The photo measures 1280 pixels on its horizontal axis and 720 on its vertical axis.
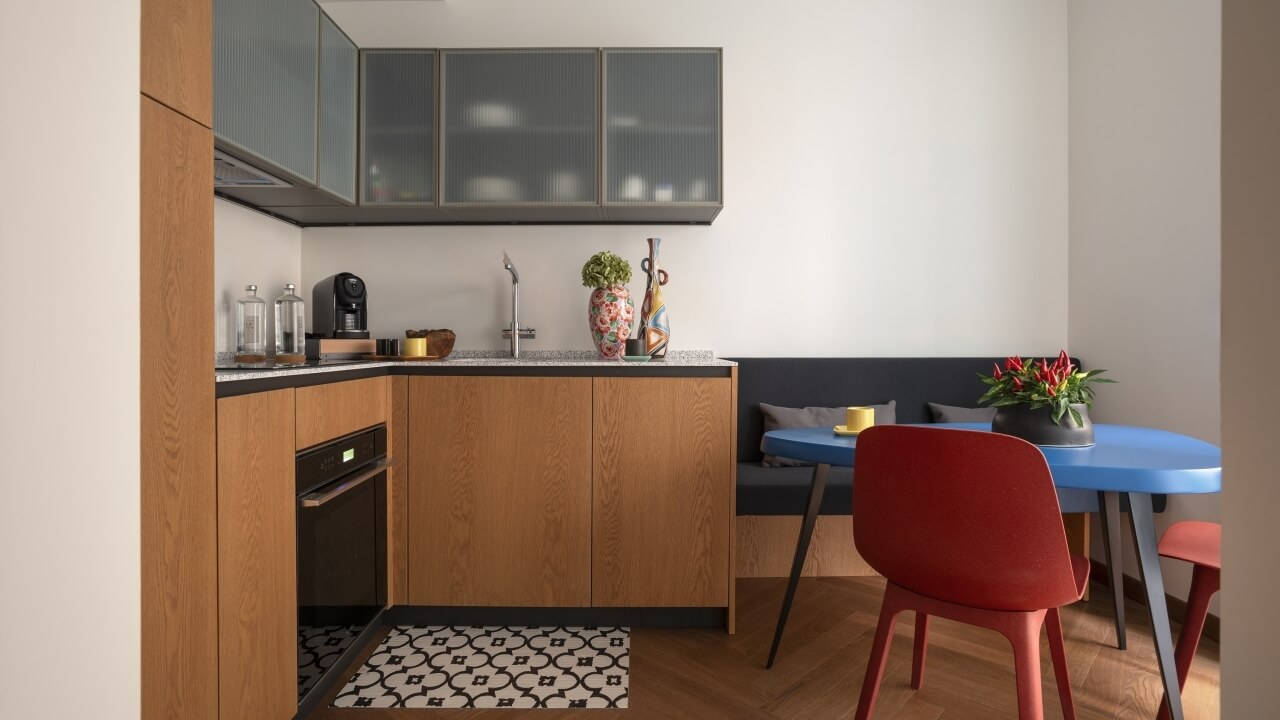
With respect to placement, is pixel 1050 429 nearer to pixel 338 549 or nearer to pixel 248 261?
pixel 338 549

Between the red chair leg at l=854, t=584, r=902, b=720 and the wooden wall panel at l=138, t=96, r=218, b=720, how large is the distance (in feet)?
4.59

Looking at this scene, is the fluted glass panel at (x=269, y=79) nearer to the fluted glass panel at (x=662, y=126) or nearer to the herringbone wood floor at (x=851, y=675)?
the fluted glass panel at (x=662, y=126)

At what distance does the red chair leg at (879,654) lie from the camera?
5.07ft

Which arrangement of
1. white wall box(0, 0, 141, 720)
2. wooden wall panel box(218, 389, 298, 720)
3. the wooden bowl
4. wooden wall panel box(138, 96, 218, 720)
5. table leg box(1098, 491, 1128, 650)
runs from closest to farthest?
white wall box(0, 0, 141, 720), wooden wall panel box(138, 96, 218, 720), wooden wall panel box(218, 389, 298, 720), table leg box(1098, 491, 1128, 650), the wooden bowl


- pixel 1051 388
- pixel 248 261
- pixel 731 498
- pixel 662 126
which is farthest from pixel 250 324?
pixel 1051 388

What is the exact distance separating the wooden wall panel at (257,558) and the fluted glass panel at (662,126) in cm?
161

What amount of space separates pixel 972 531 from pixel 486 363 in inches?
64.4

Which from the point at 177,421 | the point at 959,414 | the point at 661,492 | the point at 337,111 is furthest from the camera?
the point at 959,414

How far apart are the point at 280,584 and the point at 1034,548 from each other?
168 centimetres

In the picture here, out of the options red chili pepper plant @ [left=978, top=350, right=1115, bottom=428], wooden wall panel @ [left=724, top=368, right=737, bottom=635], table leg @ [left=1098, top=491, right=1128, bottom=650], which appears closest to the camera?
red chili pepper plant @ [left=978, top=350, right=1115, bottom=428]

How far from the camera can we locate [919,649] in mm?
1956

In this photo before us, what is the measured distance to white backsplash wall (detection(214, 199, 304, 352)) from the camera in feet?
7.97
